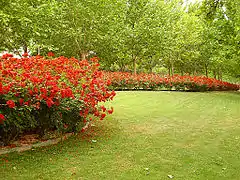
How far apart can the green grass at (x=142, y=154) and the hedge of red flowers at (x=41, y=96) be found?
0.51 metres

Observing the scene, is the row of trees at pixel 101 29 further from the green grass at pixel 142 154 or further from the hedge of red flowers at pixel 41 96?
the hedge of red flowers at pixel 41 96

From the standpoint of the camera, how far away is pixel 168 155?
4.88 m

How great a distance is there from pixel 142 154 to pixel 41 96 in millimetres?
2240

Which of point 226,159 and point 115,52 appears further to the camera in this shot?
point 115,52

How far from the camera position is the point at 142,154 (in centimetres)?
490

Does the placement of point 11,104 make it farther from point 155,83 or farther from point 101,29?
point 101,29

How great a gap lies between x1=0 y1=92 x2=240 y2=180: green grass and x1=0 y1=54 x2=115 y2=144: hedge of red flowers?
0.51m

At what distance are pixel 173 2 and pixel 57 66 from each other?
2480 centimetres

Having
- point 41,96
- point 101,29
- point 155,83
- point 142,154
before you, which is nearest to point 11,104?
point 41,96

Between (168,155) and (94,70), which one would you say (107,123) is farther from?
(168,155)

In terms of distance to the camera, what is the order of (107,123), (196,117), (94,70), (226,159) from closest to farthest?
(226,159)
(94,70)
(107,123)
(196,117)

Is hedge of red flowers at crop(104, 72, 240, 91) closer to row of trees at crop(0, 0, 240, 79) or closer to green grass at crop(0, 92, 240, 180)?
row of trees at crop(0, 0, 240, 79)

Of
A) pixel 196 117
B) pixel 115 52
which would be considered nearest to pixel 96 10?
pixel 115 52

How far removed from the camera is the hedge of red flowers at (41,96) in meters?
4.14
